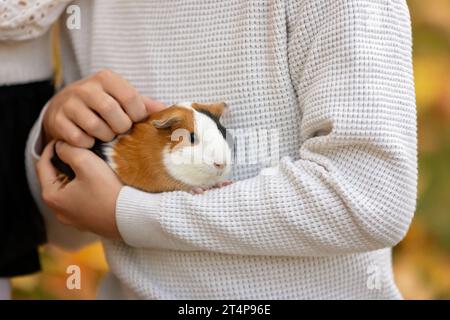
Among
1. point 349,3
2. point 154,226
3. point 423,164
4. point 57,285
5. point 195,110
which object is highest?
point 349,3

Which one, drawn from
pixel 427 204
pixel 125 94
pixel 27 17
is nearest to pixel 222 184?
pixel 125 94

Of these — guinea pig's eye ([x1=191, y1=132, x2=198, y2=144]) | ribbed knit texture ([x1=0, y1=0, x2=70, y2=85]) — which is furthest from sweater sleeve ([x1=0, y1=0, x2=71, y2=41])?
guinea pig's eye ([x1=191, y1=132, x2=198, y2=144])

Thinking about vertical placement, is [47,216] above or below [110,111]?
below

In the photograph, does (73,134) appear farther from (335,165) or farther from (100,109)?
(335,165)

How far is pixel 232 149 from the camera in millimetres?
588

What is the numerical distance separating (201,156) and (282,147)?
3.1 inches

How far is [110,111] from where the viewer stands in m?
0.61

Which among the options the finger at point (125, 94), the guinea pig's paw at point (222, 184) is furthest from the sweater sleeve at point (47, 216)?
the guinea pig's paw at point (222, 184)

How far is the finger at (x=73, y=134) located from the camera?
633 mm

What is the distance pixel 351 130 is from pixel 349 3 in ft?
0.35

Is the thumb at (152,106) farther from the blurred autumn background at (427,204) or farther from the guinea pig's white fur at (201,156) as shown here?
the blurred autumn background at (427,204)

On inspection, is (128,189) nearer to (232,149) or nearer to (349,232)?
(232,149)

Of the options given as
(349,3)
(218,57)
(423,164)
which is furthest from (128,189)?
(423,164)

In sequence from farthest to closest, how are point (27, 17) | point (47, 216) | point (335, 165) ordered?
point (47, 216)
point (27, 17)
point (335, 165)
